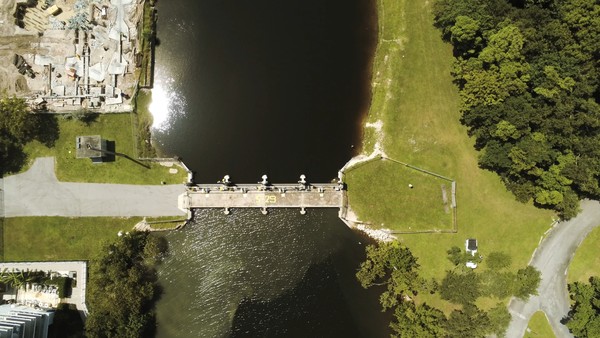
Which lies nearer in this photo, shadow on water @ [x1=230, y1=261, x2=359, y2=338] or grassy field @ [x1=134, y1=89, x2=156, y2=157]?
shadow on water @ [x1=230, y1=261, x2=359, y2=338]

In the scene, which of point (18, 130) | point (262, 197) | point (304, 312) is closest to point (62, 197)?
point (18, 130)

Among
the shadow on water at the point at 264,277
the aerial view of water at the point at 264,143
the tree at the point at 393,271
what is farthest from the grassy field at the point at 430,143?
the shadow on water at the point at 264,277

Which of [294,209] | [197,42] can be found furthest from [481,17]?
[197,42]

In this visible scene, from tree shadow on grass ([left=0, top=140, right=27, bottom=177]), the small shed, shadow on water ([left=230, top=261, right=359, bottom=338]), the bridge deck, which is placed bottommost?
shadow on water ([left=230, top=261, right=359, bottom=338])

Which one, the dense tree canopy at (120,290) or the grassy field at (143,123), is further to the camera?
the grassy field at (143,123)

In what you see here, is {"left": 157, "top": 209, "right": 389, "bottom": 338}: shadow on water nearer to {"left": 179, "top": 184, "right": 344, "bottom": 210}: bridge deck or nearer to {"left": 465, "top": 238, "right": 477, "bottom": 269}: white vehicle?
{"left": 179, "top": 184, "right": 344, "bottom": 210}: bridge deck

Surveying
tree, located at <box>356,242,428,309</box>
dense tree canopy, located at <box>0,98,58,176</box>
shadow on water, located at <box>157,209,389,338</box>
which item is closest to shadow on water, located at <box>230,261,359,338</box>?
shadow on water, located at <box>157,209,389,338</box>

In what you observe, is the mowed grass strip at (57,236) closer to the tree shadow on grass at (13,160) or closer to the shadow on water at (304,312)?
the tree shadow on grass at (13,160)
